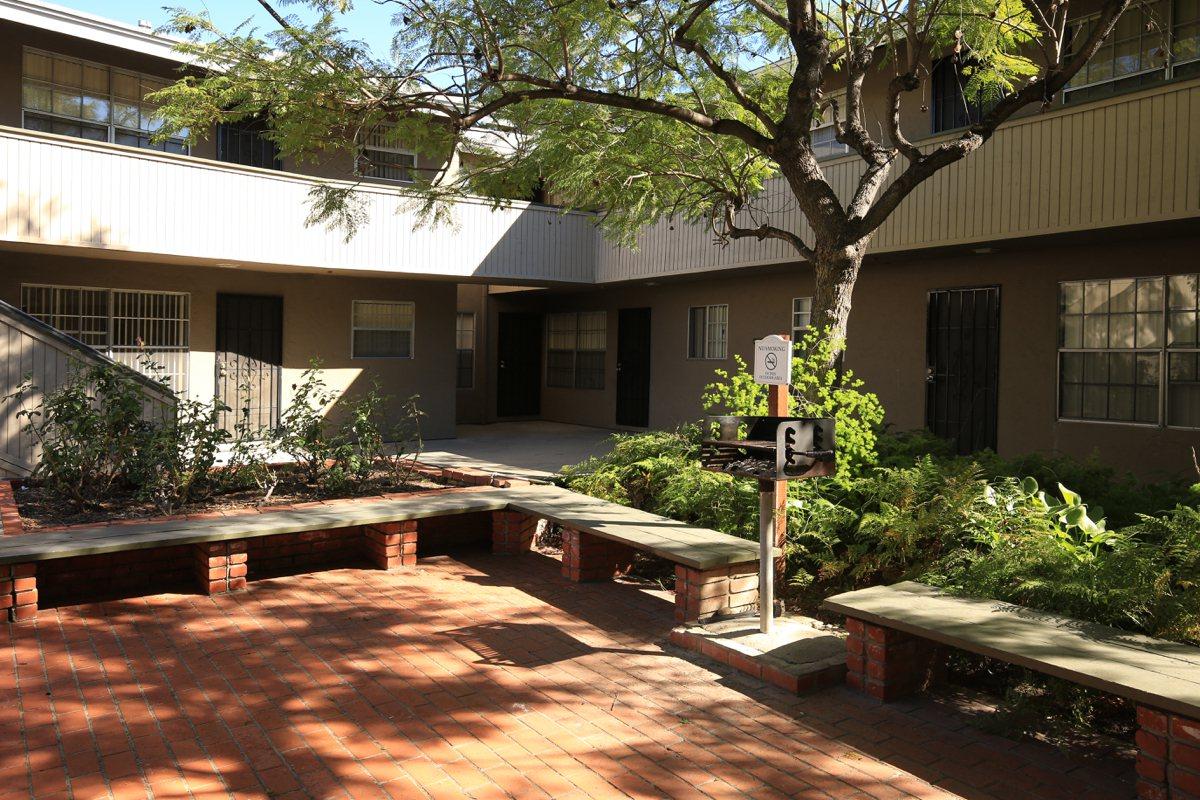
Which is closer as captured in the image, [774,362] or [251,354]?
[774,362]

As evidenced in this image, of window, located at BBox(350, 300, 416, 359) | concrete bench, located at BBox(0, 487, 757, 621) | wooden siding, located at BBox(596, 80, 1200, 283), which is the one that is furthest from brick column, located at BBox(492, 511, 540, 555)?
window, located at BBox(350, 300, 416, 359)

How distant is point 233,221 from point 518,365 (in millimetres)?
8903

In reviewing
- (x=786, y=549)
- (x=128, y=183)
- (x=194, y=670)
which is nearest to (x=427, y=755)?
(x=194, y=670)

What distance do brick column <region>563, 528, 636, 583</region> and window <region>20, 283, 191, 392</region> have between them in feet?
28.9

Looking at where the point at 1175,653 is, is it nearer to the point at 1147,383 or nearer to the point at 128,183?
the point at 1147,383

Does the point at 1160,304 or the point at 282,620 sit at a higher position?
the point at 1160,304

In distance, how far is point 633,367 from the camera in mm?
18625

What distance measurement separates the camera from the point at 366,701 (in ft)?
15.0

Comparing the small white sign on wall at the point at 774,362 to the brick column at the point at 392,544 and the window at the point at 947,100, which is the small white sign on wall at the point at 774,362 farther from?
the window at the point at 947,100

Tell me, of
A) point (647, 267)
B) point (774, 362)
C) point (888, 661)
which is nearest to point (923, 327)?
point (647, 267)

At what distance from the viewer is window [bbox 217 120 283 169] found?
49.1 feet

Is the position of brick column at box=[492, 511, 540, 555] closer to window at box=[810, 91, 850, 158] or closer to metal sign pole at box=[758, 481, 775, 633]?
metal sign pole at box=[758, 481, 775, 633]

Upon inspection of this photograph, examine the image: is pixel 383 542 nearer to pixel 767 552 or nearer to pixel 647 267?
pixel 767 552

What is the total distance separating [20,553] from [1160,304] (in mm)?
10833
